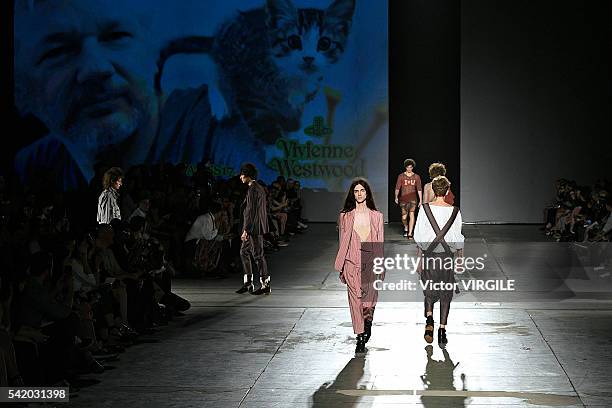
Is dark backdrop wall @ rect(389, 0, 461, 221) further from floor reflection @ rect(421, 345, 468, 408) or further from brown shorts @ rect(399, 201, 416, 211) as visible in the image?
floor reflection @ rect(421, 345, 468, 408)

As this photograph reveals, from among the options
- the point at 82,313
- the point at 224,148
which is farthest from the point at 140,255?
the point at 224,148

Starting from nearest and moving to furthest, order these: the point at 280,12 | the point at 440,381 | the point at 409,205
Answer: the point at 440,381 → the point at 409,205 → the point at 280,12

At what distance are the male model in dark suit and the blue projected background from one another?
9796 millimetres

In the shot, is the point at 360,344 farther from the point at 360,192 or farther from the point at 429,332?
the point at 360,192

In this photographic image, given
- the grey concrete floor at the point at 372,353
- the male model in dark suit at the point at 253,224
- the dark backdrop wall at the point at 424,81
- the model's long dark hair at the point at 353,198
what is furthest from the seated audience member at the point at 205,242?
the dark backdrop wall at the point at 424,81

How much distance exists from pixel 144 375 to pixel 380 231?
228 centimetres

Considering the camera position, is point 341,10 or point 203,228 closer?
point 203,228

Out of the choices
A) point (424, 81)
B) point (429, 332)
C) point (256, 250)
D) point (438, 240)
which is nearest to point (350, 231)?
point (438, 240)

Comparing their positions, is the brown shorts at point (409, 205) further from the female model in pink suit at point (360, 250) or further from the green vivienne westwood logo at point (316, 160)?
the female model in pink suit at point (360, 250)

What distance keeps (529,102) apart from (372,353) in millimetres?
14574

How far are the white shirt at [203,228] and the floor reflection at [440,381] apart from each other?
5.38 metres

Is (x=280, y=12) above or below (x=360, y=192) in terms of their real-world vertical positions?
above

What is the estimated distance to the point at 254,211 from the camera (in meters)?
12.5

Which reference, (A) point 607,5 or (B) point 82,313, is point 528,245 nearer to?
(A) point 607,5
